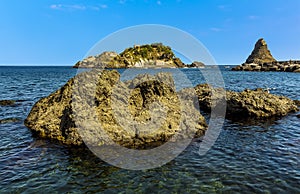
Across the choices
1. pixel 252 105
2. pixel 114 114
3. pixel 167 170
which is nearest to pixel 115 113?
pixel 114 114

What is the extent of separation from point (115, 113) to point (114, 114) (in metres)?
0.11

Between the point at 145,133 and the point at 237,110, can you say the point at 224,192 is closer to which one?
the point at 145,133

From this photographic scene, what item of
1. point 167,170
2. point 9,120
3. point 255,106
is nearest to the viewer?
point 167,170

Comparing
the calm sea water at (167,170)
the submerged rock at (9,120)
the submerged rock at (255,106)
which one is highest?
the submerged rock at (255,106)

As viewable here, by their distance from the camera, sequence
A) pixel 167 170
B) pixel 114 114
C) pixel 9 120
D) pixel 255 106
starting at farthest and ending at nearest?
pixel 255 106 → pixel 9 120 → pixel 114 114 → pixel 167 170

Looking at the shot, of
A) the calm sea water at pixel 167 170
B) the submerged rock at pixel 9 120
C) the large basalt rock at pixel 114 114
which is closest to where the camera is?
the calm sea water at pixel 167 170

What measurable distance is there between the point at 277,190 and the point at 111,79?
1335 cm

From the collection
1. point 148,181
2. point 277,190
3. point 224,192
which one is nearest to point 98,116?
point 148,181

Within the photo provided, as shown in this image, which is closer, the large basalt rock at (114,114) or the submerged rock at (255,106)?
the large basalt rock at (114,114)

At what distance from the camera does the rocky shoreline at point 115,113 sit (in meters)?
15.7

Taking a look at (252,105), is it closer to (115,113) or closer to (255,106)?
(255,106)

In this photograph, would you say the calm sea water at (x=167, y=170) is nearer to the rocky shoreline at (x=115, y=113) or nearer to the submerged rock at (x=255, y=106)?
the rocky shoreline at (x=115, y=113)

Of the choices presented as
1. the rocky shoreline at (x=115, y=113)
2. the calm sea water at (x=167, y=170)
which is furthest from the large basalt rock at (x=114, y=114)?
the calm sea water at (x=167, y=170)

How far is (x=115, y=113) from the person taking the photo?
17203mm
